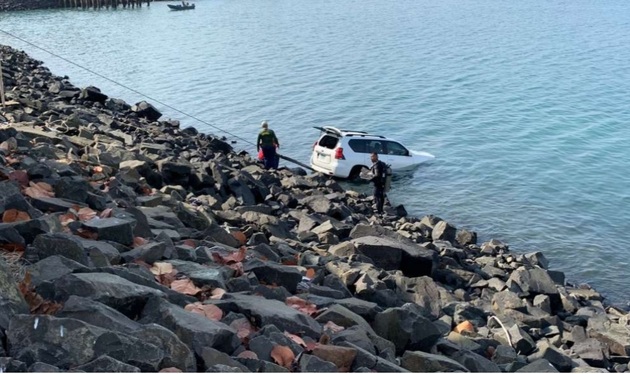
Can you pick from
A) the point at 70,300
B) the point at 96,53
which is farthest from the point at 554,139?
the point at 96,53

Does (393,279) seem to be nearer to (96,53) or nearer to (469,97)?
(469,97)

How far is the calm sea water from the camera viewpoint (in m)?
25.3

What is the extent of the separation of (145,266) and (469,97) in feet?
126

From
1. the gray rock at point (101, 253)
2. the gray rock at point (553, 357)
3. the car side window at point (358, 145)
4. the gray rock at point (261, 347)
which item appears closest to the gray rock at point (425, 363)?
the gray rock at point (261, 347)

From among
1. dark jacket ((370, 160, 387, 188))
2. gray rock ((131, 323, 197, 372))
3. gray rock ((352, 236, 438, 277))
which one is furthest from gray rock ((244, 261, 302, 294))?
dark jacket ((370, 160, 387, 188))

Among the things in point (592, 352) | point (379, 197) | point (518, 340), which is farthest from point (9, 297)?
point (379, 197)

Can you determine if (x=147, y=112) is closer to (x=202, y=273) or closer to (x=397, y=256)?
(x=397, y=256)

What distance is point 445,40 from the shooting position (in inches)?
2709

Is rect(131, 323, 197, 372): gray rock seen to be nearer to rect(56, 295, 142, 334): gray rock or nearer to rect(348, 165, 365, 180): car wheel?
rect(56, 295, 142, 334): gray rock

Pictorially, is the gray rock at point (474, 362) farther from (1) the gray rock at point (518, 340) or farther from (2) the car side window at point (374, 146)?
(2) the car side window at point (374, 146)

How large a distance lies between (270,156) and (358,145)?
3575mm

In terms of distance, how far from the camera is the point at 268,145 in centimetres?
2523

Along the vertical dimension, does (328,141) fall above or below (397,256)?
below

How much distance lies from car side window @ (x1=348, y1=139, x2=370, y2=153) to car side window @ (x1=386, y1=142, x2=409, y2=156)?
1.30 m
